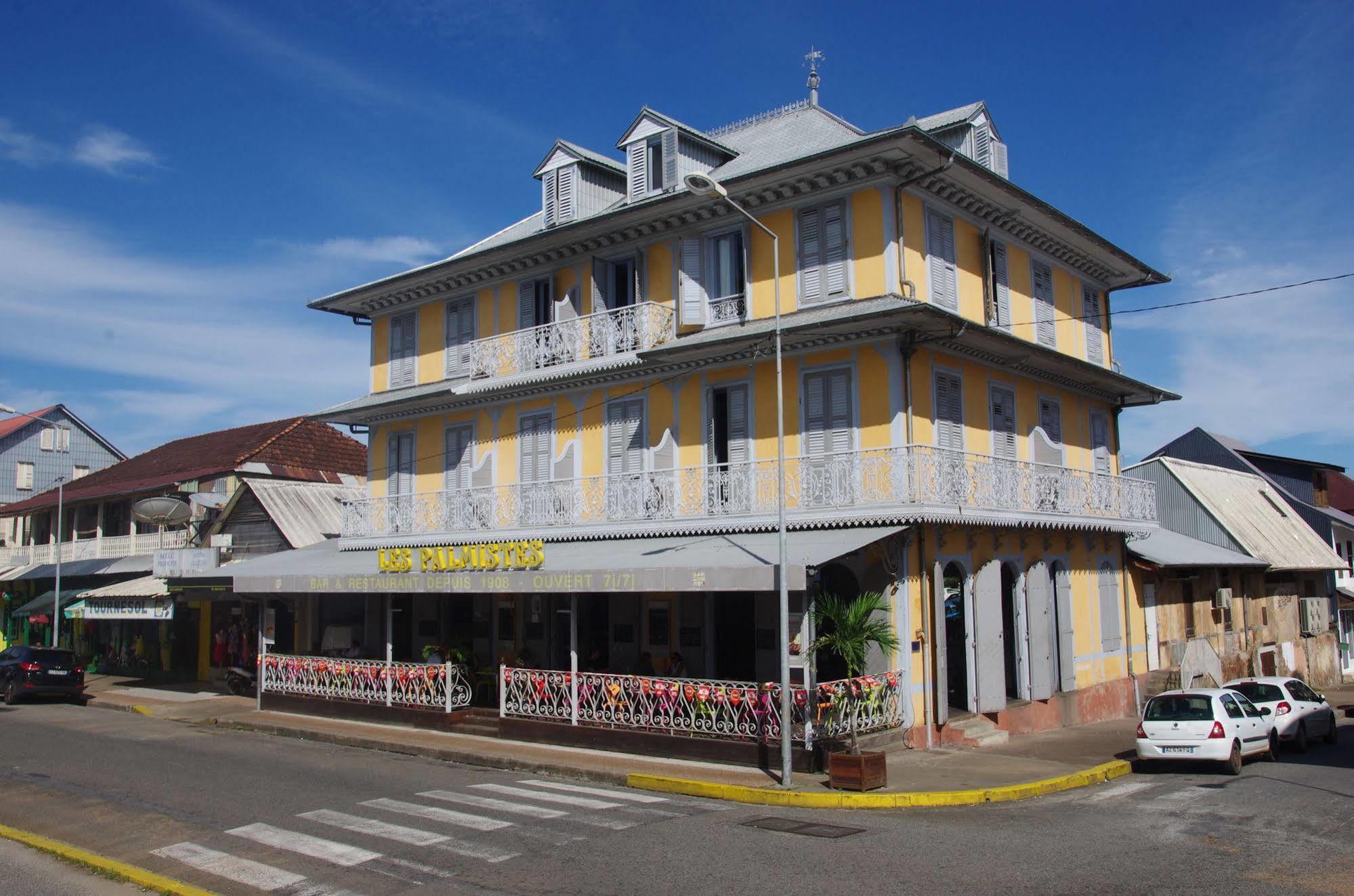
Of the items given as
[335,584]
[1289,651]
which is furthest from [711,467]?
[1289,651]

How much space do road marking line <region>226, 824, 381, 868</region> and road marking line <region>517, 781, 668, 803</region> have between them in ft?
13.4

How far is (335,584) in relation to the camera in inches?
905

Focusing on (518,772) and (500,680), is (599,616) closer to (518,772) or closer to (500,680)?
(500,680)

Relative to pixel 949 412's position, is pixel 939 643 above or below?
below

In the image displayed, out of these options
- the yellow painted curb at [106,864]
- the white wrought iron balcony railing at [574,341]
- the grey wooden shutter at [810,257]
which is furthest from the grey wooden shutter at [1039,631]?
the yellow painted curb at [106,864]

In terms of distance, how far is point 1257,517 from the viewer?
35312 millimetres

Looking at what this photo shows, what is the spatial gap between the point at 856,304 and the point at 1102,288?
11.0 m

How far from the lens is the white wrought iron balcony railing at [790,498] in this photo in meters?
18.2

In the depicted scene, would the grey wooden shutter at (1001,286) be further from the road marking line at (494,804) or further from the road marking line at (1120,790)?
the road marking line at (494,804)

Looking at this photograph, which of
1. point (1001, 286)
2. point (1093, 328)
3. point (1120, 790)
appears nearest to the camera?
point (1120, 790)

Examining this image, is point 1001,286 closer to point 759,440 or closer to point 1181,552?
point 759,440

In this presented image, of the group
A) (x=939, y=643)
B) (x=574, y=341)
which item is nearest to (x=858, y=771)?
(x=939, y=643)

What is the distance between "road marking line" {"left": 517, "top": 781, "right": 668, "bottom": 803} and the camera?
578 inches

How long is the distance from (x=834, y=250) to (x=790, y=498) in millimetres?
4668
